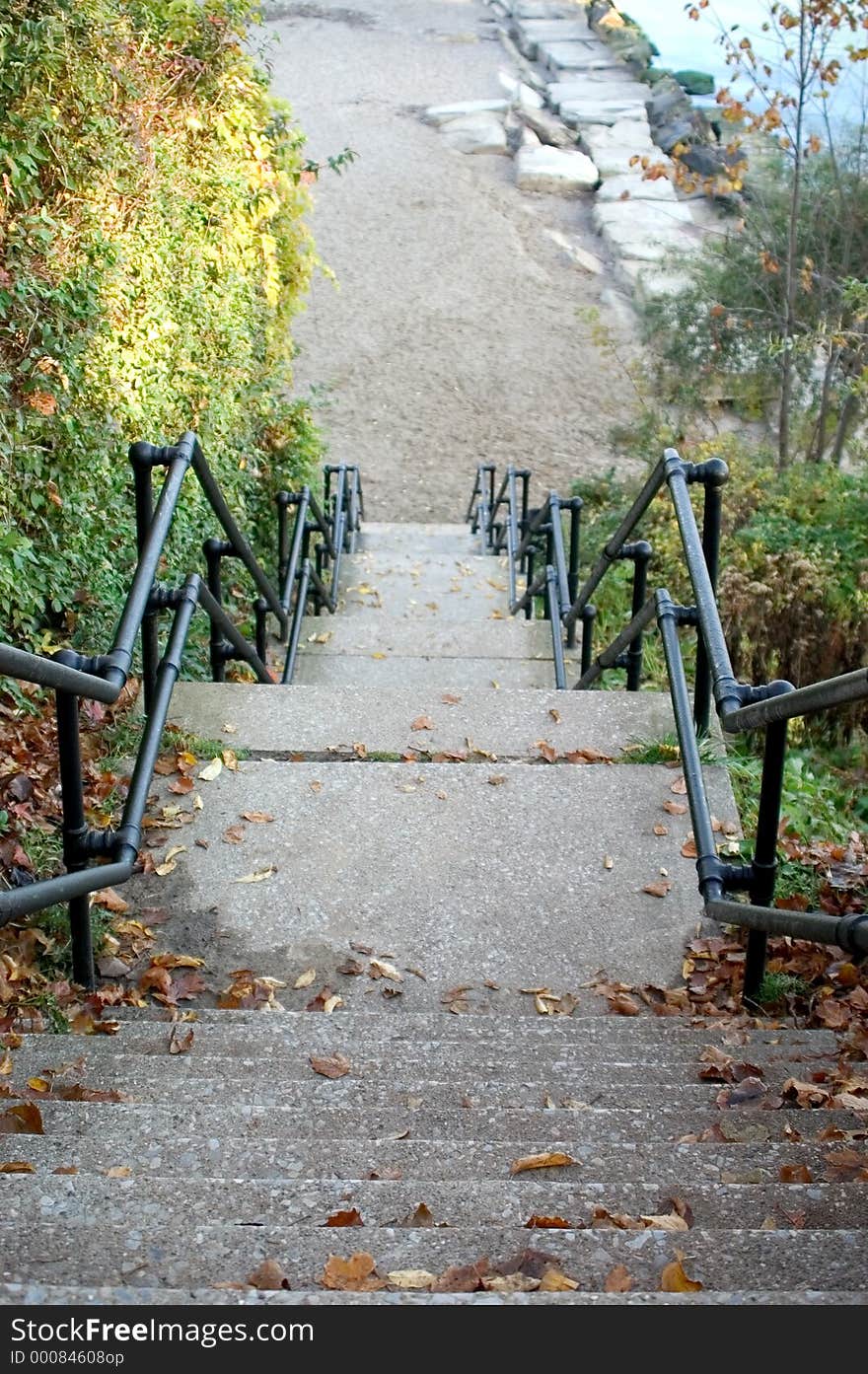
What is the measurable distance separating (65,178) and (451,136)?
1915 cm

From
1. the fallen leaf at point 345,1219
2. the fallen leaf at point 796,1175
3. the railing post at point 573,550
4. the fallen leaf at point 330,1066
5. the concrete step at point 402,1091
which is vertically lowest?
the railing post at point 573,550

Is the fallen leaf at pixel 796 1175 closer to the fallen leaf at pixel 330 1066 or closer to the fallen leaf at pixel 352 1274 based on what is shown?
the fallen leaf at pixel 352 1274

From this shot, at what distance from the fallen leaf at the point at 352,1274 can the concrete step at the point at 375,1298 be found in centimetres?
15

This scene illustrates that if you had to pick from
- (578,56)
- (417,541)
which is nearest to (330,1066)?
(417,541)

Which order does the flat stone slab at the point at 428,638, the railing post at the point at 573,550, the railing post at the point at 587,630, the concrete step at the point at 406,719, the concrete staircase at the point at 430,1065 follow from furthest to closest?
the flat stone slab at the point at 428,638 < the railing post at the point at 573,550 < the railing post at the point at 587,630 < the concrete step at the point at 406,719 < the concrete staircase at the point at 430,1065

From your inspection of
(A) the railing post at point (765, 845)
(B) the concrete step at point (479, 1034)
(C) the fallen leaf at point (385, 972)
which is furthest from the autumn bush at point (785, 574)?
(B) the concrete step at point (479, 1034)

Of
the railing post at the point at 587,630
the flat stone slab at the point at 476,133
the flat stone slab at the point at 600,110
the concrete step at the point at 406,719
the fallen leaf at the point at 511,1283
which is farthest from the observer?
the flat stone slab at the point at 600,110

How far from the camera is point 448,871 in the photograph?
3879 mm

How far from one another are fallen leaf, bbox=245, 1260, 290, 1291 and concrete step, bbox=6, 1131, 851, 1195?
0.38 metres

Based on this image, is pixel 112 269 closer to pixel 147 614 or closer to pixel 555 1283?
pixel 147 614

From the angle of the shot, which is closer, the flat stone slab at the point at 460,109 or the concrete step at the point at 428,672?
the concrete step at the point at 428,672

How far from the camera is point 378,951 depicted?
3.55 meters

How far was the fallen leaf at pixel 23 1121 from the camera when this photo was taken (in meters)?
2.43

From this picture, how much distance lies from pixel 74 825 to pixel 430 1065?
90 cm
